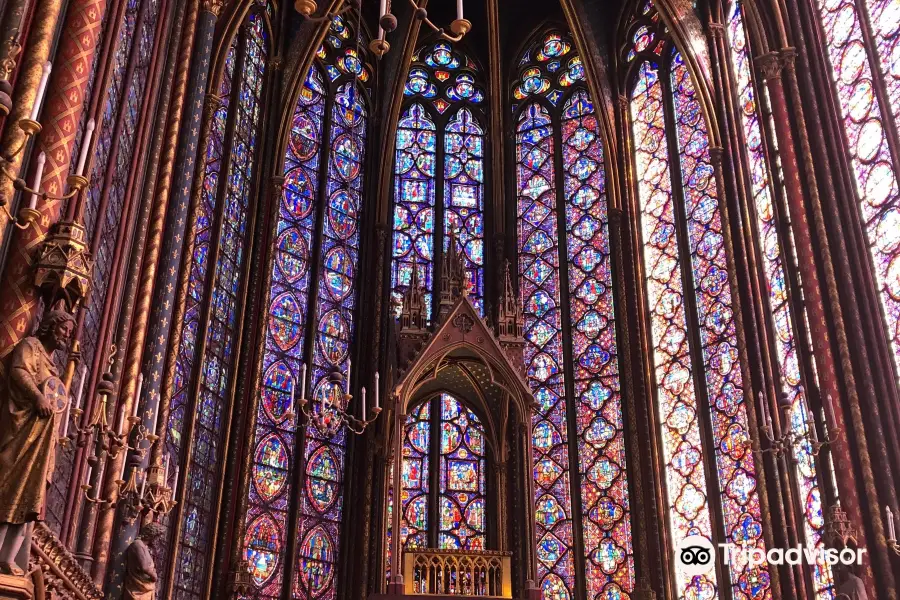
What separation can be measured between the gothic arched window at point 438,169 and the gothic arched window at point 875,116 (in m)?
6.67

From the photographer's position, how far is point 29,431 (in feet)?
15.7

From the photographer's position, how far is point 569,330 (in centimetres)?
1556

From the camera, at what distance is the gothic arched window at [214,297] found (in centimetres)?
1223

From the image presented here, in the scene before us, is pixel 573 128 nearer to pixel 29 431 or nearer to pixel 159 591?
pixel 159 591

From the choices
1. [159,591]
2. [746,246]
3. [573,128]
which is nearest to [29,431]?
[159,591]

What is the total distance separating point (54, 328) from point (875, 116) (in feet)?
29.6

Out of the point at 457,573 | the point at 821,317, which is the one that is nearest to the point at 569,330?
the point at 821,317

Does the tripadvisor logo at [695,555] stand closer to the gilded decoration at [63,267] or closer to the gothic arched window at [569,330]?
the gothic arched window at [569,330]

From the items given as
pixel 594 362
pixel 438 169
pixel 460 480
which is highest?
pixel 438 169

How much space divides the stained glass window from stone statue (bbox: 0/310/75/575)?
30.4ft

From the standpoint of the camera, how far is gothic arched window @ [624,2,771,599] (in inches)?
497

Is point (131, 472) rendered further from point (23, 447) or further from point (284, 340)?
point (284, 340)

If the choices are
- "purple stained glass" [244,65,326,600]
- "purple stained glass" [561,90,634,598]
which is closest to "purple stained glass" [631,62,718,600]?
"purple stained glass" [561,90,634,598]

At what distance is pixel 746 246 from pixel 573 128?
5.21 metres
